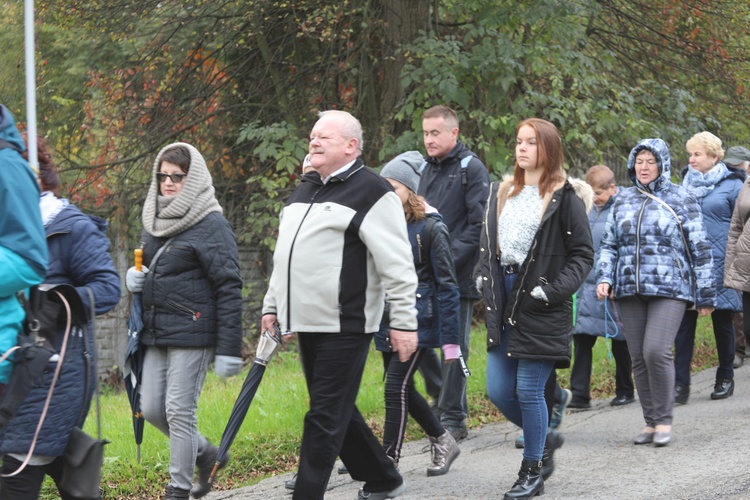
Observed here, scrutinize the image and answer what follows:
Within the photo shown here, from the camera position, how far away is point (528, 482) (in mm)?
5469

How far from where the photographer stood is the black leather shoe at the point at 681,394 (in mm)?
8352

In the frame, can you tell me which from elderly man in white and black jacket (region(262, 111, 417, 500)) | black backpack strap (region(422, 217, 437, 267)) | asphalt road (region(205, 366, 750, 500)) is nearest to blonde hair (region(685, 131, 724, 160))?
asphalt road (region(205, 366, 750, 500))

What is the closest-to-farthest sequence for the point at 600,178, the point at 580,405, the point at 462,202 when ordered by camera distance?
1. the point at 462,202
2. the point at 580,405
3. the point at 600,178

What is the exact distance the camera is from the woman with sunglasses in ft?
17.4

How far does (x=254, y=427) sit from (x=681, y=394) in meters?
3.52

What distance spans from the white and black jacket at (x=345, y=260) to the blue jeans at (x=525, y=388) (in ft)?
3.15

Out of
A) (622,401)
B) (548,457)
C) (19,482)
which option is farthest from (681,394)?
(19,482)

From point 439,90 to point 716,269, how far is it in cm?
349

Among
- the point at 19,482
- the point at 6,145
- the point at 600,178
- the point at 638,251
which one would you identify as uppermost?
the point at 6,145

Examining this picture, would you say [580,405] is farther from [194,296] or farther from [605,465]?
[194,296]

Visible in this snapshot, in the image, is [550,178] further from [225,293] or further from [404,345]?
[225,293]

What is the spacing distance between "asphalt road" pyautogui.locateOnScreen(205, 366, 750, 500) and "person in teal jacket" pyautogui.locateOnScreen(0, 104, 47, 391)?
255 centimetres

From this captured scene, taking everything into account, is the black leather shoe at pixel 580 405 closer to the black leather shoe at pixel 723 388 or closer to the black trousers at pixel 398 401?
the black leather shoe at pixel 723 388

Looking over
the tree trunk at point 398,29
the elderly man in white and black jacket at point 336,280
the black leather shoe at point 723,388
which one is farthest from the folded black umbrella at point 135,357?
the tree trunk at point 398,29
